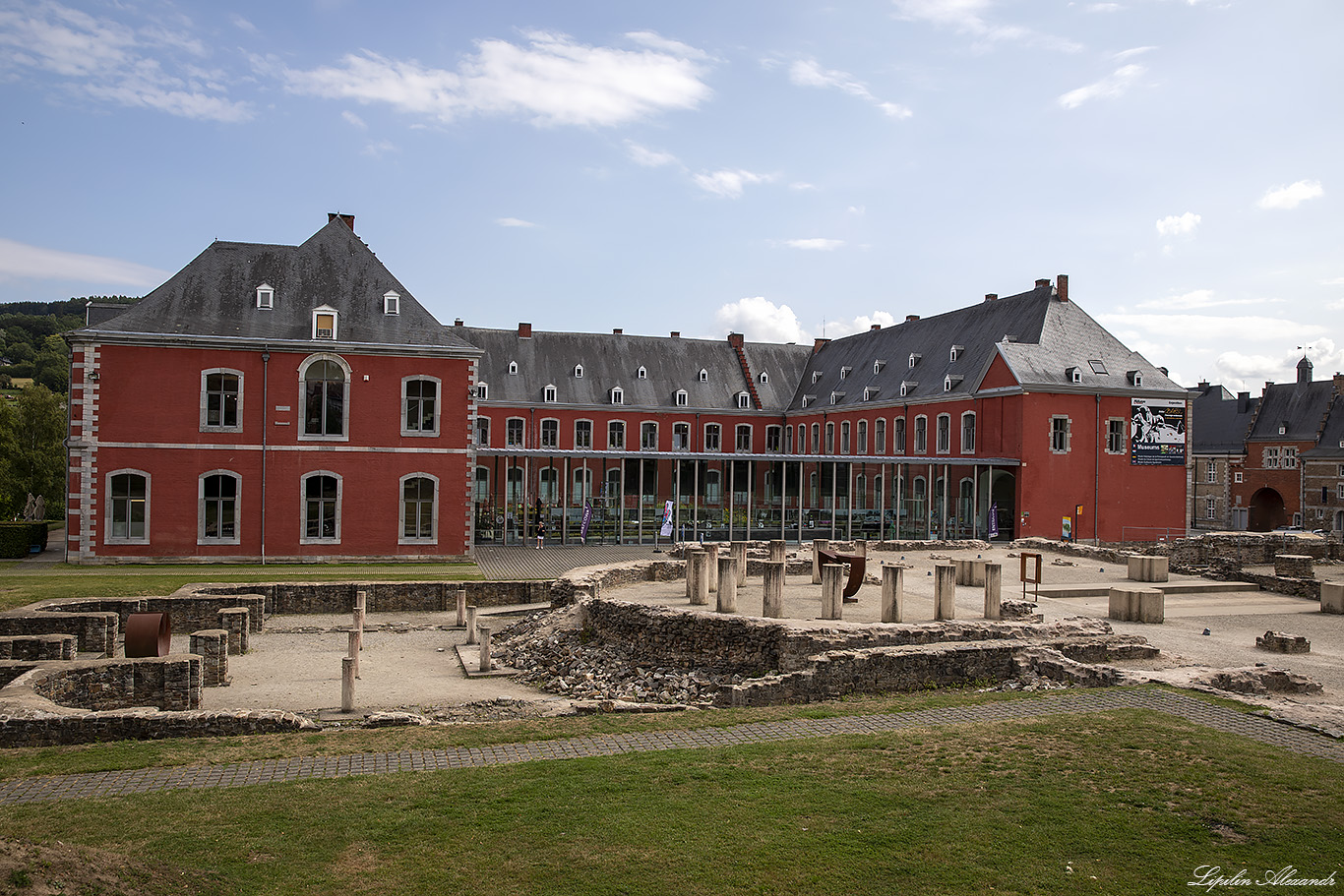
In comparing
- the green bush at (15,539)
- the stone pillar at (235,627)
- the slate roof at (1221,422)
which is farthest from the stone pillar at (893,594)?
the slate roof at (1221,422)

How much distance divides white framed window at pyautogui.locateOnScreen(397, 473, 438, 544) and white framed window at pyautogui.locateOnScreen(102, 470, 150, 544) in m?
7.85

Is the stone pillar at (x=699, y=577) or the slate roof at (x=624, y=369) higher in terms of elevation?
the slate roof at (x=624, y=369)

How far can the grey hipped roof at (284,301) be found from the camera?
99.0 feet

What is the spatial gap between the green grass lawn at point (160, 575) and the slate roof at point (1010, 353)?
2493 cm

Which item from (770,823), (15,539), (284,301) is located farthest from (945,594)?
(15,539)

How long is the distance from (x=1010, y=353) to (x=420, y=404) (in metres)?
24.6

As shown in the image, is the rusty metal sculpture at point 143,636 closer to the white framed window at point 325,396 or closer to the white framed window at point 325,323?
the white framed window at point 325,396

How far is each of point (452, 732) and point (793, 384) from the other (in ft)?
168

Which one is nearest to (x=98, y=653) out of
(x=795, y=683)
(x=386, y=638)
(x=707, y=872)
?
(x=386, y=638)

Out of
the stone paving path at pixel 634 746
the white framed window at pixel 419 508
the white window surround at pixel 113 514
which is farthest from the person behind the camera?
the white framed window at pixel 419 508

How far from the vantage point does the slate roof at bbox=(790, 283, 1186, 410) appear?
3978 centimetres

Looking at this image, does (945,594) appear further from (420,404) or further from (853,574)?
(420,404)

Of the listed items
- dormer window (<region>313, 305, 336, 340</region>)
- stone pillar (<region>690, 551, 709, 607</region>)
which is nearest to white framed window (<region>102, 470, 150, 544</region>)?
dormer window (<region>313, 305, 336, 340</region>)

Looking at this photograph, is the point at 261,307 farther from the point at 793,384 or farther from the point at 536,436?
the point at 793,384
